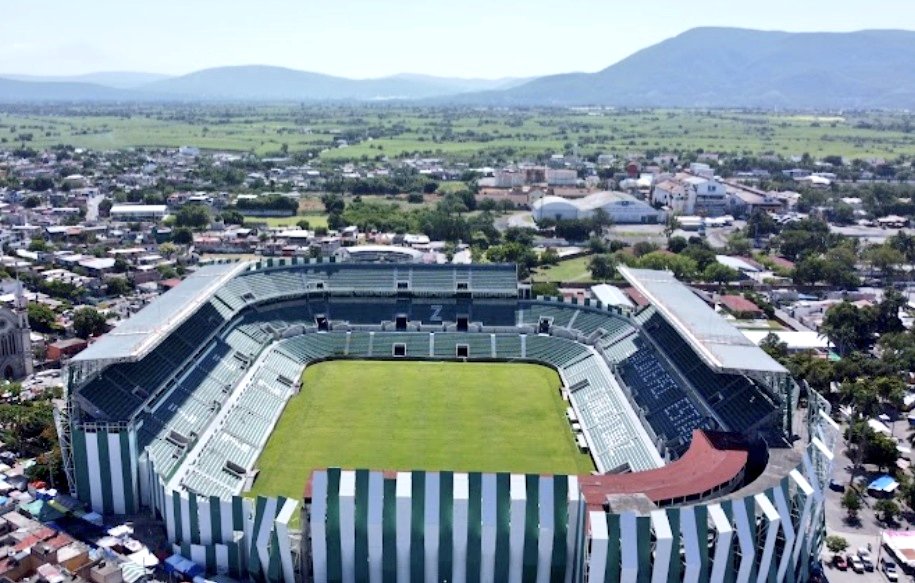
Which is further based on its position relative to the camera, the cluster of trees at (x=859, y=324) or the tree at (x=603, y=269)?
the tree at (x=603, y=269)

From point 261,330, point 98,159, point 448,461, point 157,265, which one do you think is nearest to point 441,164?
point 98,159

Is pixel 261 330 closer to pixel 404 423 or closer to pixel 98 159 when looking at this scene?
pixel 404 423

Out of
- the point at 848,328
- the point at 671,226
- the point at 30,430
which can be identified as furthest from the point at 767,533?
the point at 671,226

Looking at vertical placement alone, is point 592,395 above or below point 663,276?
below

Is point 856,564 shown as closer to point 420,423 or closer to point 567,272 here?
point 420,423

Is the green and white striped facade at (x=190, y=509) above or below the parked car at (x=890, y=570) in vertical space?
above

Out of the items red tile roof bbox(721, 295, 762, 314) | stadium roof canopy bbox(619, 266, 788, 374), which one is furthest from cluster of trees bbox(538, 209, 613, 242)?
stadium roof canopy bbox(619, 266, 788, 374)

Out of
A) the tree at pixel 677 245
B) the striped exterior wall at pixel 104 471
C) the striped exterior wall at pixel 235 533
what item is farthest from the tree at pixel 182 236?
the striped exterior wall at pixel 235 533

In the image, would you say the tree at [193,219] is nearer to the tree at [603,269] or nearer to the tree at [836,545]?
the tree at [603,269]
